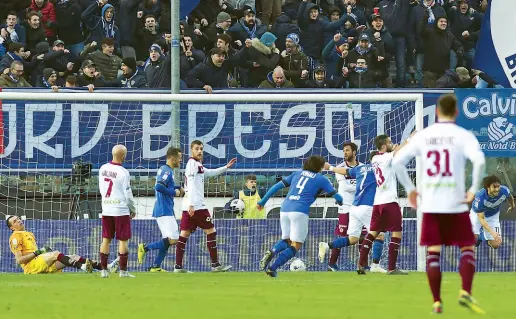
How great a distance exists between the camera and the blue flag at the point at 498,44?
23.8m

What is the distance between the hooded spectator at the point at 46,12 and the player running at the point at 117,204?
23.3 ft

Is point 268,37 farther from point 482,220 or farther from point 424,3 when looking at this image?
point 482,220

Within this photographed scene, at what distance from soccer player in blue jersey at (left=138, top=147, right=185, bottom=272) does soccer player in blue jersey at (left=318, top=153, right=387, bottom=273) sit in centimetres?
248

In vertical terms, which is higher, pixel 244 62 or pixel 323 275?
pixel 244 62

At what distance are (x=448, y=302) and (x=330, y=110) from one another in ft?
32.2

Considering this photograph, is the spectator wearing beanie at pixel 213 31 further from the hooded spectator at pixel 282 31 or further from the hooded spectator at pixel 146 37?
the hooded spectator at pixel 282 31

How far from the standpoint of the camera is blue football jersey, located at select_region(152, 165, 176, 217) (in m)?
19.6

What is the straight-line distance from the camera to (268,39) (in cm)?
2486

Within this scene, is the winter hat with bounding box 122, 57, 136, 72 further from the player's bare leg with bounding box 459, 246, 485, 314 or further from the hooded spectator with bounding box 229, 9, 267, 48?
the player's bare leg with bounding box 459, 246, 485, 314

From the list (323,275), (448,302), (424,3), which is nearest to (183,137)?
(323,275)

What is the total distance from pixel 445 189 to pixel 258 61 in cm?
1315

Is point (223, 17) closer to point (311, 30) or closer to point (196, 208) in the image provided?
point (311, 30)

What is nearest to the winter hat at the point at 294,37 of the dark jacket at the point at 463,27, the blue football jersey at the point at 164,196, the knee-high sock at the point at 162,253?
the dark jacket at the point at 463,27

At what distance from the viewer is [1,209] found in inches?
867
